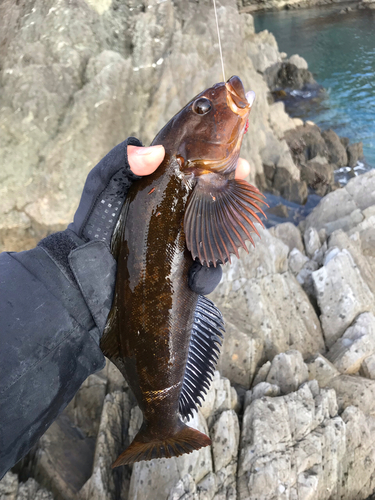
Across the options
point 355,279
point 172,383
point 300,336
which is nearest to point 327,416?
point 300,336

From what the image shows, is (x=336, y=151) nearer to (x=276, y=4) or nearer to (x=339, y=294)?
(x=339, y=294)

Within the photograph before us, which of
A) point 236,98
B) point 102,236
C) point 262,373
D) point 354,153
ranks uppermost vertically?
point 236,98

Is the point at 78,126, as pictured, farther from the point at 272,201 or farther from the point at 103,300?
the point at 272,201

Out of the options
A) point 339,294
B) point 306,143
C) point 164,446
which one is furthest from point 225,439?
point 306,143

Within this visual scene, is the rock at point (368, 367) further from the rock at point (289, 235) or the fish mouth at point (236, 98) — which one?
the fish mouth at point (236, 98)

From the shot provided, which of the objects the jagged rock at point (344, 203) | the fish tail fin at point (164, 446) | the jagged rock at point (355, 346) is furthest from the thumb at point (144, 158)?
the jagged rock at point (344, 203)

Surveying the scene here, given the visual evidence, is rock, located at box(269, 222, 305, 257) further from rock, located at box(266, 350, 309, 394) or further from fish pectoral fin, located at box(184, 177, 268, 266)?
fish pectoral fin, located at box(184, 177, 268, 266)
